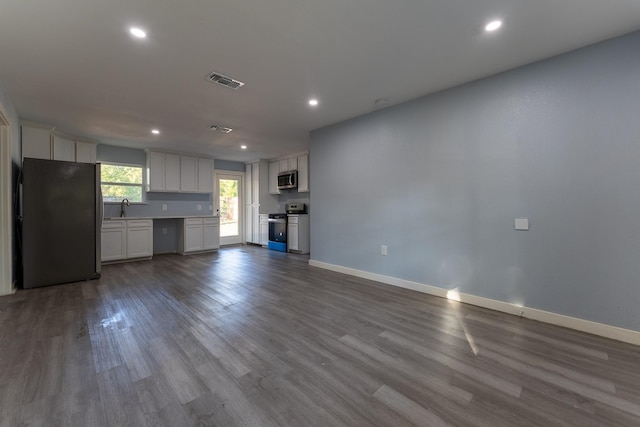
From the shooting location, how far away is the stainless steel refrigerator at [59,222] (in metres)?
3.59

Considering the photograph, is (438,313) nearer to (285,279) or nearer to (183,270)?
(285,279)

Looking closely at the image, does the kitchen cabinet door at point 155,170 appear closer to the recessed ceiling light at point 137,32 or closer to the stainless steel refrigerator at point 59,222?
the stainless steel refrigerator at point 59,222

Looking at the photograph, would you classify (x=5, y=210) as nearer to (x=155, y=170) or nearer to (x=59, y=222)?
(x=59, y=222)

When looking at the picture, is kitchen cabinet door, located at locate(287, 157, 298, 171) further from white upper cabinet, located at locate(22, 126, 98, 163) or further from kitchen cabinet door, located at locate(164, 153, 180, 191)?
white upper cabinet, located at locate(22, 126, 98, 163)

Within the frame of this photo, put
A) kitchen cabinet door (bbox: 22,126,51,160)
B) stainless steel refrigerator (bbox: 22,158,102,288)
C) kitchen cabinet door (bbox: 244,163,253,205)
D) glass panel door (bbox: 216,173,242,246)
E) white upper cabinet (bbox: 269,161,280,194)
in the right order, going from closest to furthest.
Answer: stainless steel refrigerator (bbox: 22,158,102,288) < kitchen cabinet door (bbox: 22,126,51,160) < white upper cabinet (bbox: 269,161,280,194) < glass panel door (bbox: 216,173,242,246) < kitchen cabinet door (bbox: 244,163,253,205)

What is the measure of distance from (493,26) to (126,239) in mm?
6639

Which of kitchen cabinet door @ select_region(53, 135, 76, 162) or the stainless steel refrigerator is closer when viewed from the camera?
the stainless steel refrigerator

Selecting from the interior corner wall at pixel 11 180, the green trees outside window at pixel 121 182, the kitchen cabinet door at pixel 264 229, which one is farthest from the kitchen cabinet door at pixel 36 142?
the kitchen cabinet door at pixel 264 229

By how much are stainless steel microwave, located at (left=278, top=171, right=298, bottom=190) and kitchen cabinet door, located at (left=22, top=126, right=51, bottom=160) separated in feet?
14.5

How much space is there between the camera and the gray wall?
2219 mm

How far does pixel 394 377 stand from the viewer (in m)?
1.71

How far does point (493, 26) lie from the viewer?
206 centimetres

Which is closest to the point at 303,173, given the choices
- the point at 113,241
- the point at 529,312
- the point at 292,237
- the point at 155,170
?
the point at 292,237

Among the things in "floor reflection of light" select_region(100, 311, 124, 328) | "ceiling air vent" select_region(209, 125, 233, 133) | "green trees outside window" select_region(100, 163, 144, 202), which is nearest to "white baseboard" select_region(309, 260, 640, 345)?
"floor reflection of light" select_region(100, 311, 124, 328)
